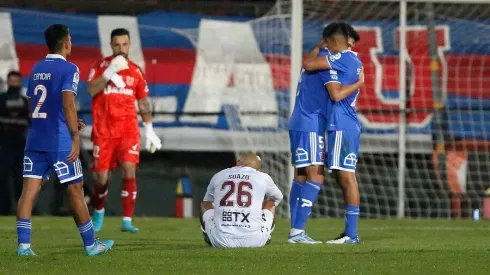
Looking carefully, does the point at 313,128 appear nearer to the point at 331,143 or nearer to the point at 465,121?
the point at 331,143

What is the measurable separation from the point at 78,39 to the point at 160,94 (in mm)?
1345

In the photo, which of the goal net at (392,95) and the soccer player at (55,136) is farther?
the goal net at (392,95)

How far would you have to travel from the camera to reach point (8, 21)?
698 inches

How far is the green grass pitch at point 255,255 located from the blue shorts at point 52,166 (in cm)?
63

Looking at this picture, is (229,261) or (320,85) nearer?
(229,261)

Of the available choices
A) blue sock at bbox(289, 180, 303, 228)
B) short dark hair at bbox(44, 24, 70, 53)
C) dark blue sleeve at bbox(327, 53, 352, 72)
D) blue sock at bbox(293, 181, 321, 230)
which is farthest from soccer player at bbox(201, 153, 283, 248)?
short dark hair at bbox(44, 24, 70, 53)

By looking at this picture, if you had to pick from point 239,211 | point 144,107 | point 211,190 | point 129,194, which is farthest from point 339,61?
point 129,194

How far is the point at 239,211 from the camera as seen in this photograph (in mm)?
10773

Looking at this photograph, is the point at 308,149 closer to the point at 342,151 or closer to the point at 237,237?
the point at 342,151

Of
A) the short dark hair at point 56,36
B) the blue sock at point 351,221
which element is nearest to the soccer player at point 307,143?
the blue sock at point 351,221

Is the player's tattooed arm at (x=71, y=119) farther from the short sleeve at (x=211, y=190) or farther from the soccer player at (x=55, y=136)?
the short sleeve at (x=211, y=190)

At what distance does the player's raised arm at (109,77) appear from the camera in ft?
46.1

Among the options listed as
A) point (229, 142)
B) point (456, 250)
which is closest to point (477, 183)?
point (229, 142)

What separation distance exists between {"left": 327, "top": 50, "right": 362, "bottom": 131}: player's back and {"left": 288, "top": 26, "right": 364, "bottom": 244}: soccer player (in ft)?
0.24
